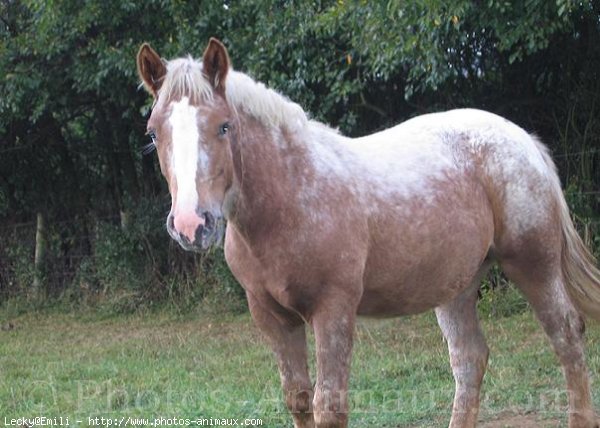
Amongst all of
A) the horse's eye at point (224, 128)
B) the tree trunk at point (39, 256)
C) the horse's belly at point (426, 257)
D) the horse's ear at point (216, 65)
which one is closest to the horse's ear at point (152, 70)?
the horse's ear at point (216, 65)

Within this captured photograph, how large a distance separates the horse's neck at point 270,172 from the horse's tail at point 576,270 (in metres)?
1.51

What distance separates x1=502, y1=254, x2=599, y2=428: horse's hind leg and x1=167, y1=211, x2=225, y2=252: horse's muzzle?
1891mm

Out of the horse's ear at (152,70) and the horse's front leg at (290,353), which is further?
the horse's front leg at (290,353)

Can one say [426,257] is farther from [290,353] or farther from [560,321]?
[560,321]

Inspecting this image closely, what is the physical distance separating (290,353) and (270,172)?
804 millimetres

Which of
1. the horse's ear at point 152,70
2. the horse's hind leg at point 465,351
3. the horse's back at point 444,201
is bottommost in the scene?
the horse's hind leg at point 465,351

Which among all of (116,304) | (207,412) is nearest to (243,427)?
(207,412)

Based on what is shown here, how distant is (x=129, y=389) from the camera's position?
612 centimetres

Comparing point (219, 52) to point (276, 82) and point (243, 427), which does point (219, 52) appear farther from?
point (276, 82)

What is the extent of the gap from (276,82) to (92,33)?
282 centimetres

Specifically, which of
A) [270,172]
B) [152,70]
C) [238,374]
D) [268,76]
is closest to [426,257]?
[270,172]

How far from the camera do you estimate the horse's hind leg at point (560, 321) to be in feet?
14.5

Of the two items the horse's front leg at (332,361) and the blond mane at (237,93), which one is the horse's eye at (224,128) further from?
the horse's front leg at (332,361)

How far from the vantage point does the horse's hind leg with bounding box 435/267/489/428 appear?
4.54m
